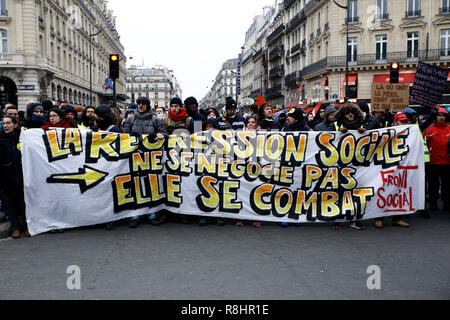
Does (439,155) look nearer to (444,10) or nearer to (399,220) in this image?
(399,220)

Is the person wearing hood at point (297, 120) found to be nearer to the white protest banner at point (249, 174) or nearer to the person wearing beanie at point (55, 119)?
the white protest banner at point (249, 174)

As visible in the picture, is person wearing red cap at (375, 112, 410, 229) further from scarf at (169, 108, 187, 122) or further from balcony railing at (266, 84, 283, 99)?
balcony railing at (266, 84, 283, 99)

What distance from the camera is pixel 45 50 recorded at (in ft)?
135

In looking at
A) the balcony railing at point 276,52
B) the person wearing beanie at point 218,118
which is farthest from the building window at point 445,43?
the person wearing beanie at point 218,118

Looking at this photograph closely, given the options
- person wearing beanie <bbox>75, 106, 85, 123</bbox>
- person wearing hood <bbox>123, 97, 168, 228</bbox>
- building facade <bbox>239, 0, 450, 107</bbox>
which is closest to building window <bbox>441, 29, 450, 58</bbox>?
building facade <bbox>239, 0, 450, 107</bbox>

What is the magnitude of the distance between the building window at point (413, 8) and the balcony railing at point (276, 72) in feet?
73.3

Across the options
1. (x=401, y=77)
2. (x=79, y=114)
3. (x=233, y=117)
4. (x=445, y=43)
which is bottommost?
(x=233, y=117)

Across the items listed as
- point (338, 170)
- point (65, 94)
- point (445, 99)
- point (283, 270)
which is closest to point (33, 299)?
point (283, 270)

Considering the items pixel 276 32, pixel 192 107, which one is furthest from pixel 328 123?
pixel 276 32

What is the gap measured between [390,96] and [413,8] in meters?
28.5

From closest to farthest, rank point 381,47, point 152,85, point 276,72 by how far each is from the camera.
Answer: point 381,47 → point 276,72 → point 152,85

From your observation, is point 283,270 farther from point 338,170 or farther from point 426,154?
point 426,154

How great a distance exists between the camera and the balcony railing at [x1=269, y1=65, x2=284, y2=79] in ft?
188

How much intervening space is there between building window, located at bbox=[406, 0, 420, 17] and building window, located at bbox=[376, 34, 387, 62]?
255cm
